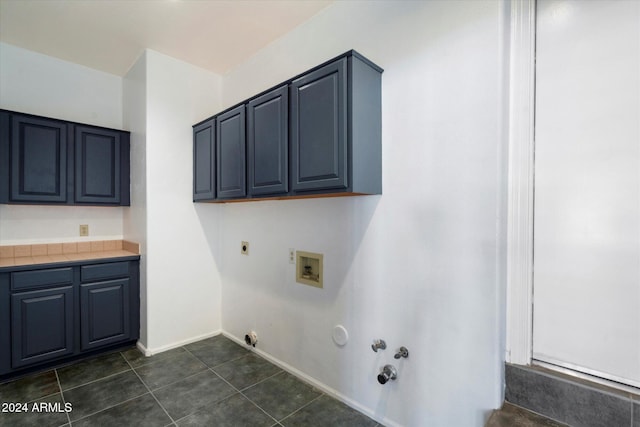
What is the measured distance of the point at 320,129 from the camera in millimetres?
1676

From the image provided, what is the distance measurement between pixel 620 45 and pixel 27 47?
13.6 ft

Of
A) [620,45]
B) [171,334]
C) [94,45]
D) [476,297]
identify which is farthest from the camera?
[171,334]

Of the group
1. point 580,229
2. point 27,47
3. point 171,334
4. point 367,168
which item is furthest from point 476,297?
point 27,47

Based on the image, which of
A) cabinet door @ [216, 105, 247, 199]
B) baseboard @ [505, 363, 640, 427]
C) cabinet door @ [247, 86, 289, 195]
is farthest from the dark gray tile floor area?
cabinet door @ [216, 105, 247, 199]

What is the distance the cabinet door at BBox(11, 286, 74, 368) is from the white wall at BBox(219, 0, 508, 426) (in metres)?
1.89

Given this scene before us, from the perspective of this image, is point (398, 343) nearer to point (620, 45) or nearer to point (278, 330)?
point (278, 330)

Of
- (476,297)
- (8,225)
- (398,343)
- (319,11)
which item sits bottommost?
(398,343)

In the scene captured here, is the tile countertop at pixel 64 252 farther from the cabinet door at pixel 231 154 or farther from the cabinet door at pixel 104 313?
the cabinet door at pixel 231 154

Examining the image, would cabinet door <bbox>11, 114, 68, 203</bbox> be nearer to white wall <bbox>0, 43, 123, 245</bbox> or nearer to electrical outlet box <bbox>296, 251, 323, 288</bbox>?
white wall <bbox>0, 43, 123, 245</bbox>

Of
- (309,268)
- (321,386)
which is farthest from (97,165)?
(321,386)

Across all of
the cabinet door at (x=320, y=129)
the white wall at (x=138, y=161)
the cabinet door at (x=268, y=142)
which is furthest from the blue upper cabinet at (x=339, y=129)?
the white wall at (x=138, y=161)

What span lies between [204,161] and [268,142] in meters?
1.02

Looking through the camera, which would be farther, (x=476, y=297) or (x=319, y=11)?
(x=319, y=11)

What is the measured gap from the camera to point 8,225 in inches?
104
